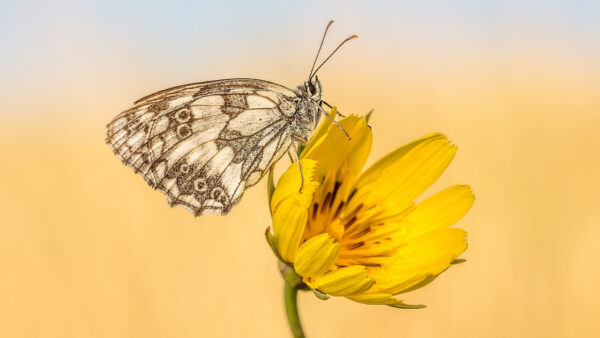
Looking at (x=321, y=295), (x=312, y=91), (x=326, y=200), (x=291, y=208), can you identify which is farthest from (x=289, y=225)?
(x=312, y=91)

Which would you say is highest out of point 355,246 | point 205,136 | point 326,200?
point 205,136

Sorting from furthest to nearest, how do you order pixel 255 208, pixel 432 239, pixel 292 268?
pixel 255 208 → pixel 432 239 → pixel 292 268

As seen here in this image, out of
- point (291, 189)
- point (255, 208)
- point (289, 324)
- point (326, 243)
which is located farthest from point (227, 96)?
point (255, 208)

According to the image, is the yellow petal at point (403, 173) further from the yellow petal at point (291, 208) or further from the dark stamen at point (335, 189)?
the yellow petal at point (291, 208)

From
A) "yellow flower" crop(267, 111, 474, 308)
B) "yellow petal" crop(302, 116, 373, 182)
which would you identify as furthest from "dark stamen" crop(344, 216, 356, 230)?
"yellow petal" crop(302, 116, 373, 182)

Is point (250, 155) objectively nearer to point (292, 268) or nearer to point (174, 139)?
point (174, 139)

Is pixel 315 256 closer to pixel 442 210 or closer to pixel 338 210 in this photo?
pixel 338 210
